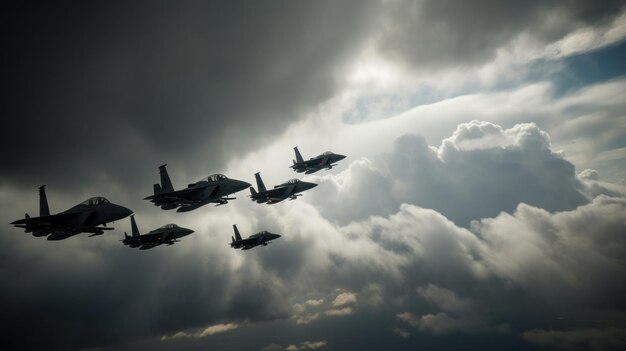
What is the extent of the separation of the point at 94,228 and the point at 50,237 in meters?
10.0

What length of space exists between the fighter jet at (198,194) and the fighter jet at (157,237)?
508 inches

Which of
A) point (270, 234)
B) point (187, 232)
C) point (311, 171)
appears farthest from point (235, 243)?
point (311, 171)

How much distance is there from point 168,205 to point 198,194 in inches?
225

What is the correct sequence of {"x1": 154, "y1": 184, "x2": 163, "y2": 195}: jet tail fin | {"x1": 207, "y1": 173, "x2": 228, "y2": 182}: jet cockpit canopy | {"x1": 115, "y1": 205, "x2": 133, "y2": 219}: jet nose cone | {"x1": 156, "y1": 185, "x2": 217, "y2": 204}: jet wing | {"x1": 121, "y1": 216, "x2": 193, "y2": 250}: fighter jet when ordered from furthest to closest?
{"x1": 121, "y1": 216, "x2": 193, "y2": 250}: fighter jet
{"x1": 154, "y1": 184, "x2": 163, "y2": 195}: jet tail fin
{"x1": 207, "y1": 173, "x2": 228, "y2": 182}: jet cockpit canopy
{"x1": 156, "y1": 185, "x2": 217, "y2": 204}: jet wing
{"x1": 115, "y1": 205, "x2": 133, "y2": 219}: jet nose cone

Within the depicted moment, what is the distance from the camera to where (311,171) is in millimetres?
68312

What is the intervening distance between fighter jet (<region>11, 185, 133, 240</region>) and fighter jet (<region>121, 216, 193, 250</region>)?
23423 millimetres

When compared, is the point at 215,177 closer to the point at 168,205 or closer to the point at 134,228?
the point at 168,205

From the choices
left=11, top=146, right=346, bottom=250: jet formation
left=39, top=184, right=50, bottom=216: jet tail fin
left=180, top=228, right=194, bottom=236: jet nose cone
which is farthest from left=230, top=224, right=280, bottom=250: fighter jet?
left=39, top=184, right=50, bottom=216: jet tail fin

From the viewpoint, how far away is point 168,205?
157 ft

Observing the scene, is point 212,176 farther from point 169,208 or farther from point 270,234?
point 270,234

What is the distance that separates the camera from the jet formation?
32906 mm

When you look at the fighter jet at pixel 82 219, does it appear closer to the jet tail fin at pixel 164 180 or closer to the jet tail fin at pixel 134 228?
the jet tail fin at pixel 164 180

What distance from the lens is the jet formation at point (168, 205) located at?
3291cm

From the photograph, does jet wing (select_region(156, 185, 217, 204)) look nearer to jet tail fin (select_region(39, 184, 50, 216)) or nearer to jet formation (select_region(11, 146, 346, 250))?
jet formation (select_region(11, 146, 346, 250))
